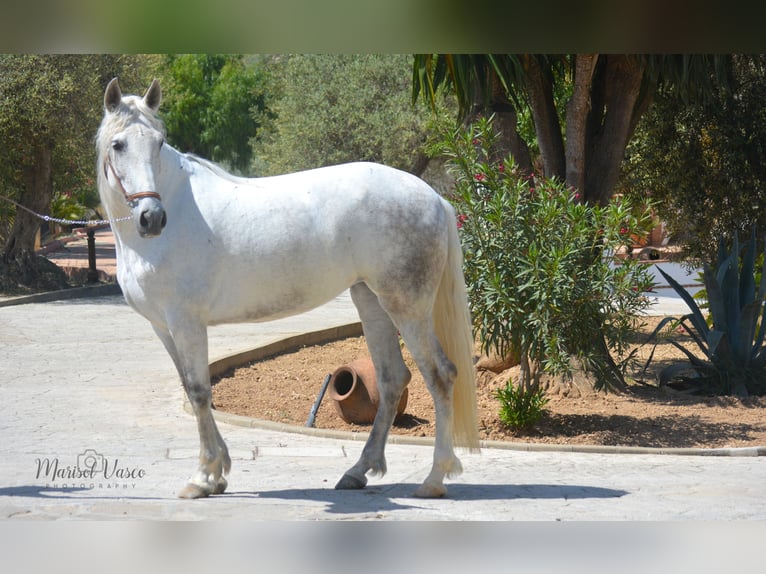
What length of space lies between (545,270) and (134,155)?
3.38m

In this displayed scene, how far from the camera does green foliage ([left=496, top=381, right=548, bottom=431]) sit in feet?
26.2

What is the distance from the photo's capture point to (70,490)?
6.07 meters

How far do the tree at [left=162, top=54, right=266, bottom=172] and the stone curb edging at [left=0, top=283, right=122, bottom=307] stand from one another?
2522 centimetres

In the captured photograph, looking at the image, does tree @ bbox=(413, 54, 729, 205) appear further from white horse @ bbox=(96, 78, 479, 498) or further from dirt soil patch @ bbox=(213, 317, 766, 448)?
white horse @ bbox=(96, 78, 479, 498)

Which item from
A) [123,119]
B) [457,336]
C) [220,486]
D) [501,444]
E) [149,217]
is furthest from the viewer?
[501,444]

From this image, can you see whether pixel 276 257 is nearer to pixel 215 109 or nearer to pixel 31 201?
pixel 31 201

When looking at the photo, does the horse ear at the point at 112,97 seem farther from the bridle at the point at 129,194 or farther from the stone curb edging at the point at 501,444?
the stone curb edging at the point at 501,444

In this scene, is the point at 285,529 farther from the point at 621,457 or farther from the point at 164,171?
the point at 621,457

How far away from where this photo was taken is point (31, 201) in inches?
750

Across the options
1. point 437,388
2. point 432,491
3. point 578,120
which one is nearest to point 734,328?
point 578,120

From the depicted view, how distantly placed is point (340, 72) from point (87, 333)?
10383 mm

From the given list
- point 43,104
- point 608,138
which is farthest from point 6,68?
point 608,138

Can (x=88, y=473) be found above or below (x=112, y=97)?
below

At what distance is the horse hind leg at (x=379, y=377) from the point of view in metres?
6.26
